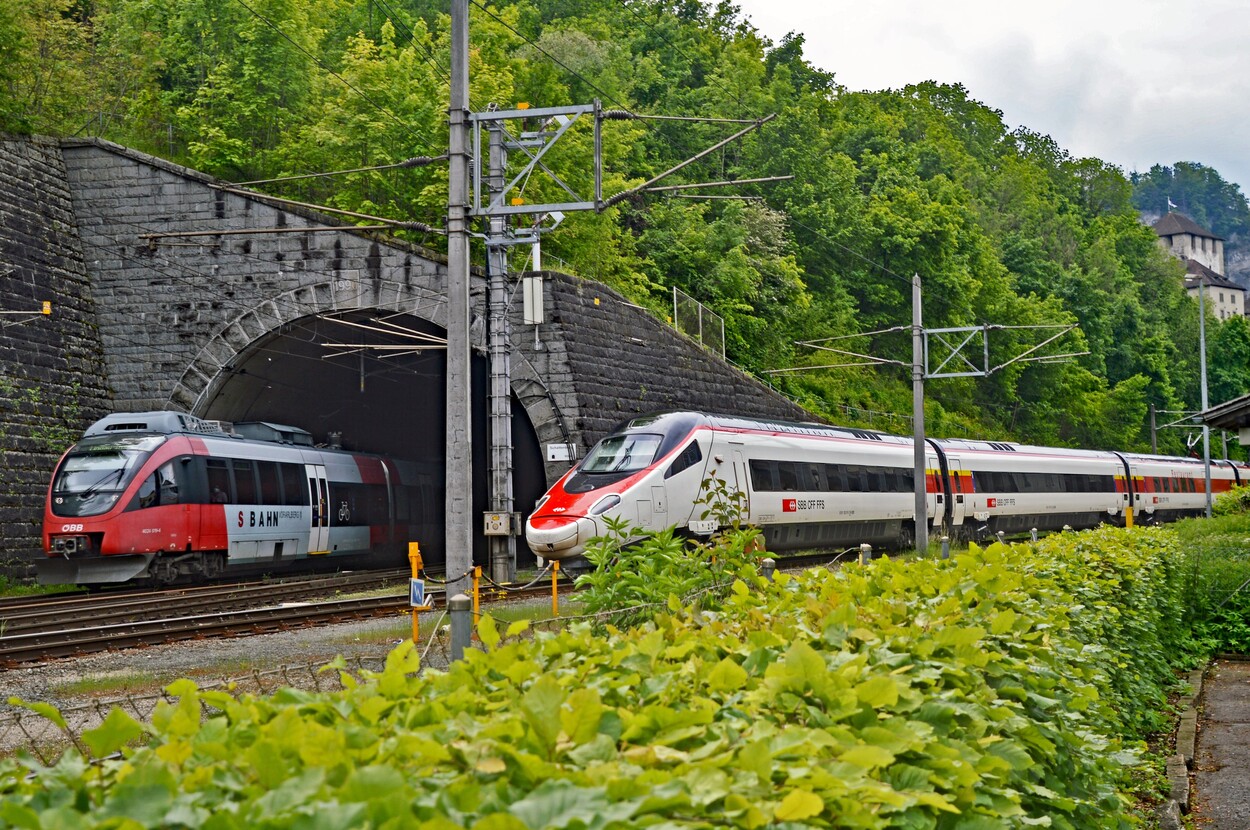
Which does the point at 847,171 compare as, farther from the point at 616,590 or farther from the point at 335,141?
the point at 616,590

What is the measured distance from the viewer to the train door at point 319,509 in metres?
28.0

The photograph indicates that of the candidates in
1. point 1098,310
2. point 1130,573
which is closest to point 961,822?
point 1130,573

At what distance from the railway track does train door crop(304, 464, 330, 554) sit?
432cm

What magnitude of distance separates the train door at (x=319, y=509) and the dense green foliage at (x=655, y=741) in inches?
931

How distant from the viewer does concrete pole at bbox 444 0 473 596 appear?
13.5 meters

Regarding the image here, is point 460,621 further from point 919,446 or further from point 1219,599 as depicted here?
point 919,446

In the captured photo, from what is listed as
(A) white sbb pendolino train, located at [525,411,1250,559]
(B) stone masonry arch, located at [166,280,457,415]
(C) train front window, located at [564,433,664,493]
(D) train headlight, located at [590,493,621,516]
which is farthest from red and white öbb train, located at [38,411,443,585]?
(D) train headlight, located at [590,493,621,516]

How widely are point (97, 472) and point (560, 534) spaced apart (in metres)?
8.51

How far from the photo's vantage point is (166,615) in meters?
18.5

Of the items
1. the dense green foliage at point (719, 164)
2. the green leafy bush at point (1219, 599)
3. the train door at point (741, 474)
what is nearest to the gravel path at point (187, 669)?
the train door at point (741, 474)

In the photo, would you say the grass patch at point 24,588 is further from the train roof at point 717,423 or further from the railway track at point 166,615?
the train roof at point 717,423

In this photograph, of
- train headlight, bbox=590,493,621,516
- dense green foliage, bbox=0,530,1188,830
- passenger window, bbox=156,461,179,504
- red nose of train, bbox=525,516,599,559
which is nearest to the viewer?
dense green foliage, bbox=0,530,1188,830

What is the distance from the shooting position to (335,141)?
114ft

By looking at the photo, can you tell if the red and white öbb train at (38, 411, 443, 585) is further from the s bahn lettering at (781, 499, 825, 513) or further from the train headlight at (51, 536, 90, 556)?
the s bahn lettering at (781, 499, 825, 513)
